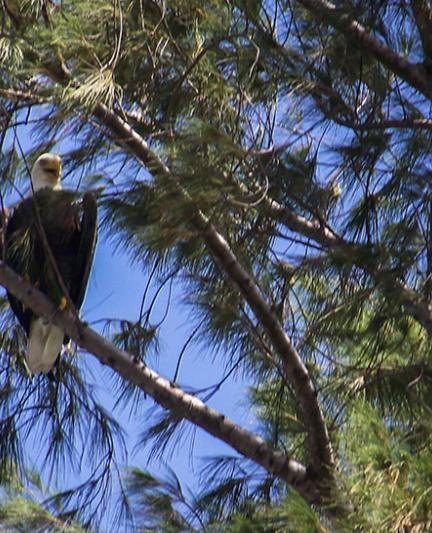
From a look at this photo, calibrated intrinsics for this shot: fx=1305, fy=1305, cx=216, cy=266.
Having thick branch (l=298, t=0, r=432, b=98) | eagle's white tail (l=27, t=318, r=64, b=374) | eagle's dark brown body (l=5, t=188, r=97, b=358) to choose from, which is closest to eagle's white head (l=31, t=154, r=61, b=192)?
eagle's dark brown body (l=5, t=188, r=97, b=358)

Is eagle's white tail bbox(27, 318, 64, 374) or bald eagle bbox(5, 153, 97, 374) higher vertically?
bald eagle bbox(5, 153, 97, 374)

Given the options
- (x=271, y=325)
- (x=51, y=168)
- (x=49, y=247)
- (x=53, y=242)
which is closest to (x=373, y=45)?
(x=271, y=325)

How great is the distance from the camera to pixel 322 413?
287 cm

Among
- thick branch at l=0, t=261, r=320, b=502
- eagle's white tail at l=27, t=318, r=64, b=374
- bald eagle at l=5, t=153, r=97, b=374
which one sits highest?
bald eagle at l=5, t=153, r=97, b=374

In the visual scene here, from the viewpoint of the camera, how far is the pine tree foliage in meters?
2.43

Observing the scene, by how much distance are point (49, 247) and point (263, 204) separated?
1.65 feet

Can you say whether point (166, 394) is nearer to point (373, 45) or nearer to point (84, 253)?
point (84, 253)

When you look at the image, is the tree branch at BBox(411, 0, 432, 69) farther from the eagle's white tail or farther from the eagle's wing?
the eagle's white tail

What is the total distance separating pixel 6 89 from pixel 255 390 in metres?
1.06

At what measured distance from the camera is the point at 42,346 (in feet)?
10.2

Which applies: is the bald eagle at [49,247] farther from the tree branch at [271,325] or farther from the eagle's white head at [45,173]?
the tree branch at [271,325]

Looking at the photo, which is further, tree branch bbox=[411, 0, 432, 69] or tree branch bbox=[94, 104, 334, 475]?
tree branch bbox=[94, 104, 334, 475]

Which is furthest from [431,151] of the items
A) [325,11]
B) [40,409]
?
[40,409]

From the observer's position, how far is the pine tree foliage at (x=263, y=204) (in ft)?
7.96
